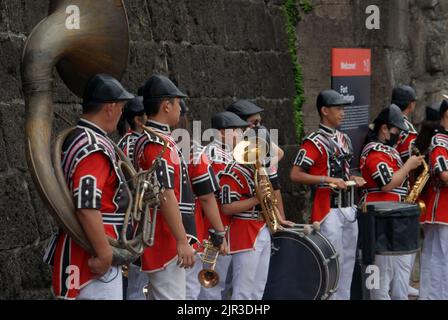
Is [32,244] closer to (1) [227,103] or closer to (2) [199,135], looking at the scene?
(2) [199,135]

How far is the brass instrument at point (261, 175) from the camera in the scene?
796 cm

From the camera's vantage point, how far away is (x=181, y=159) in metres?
6.83

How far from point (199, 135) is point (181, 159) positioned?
308 centimetres

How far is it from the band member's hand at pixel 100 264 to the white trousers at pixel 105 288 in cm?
10

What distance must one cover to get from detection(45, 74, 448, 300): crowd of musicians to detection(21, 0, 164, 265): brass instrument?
0.08 metres

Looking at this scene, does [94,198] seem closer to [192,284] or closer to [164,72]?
[192,284]

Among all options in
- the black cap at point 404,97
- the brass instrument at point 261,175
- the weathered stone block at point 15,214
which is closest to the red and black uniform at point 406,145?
the black cap at point 404,97

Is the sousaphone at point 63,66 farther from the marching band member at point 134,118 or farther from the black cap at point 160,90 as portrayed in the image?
the marching band member at point 134,118

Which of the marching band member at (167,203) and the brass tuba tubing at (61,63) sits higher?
the brass tuba tubing at (61,63)

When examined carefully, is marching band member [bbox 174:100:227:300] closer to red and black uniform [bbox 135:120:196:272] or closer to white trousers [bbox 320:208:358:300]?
red and black uniform [bbox 135:120:196:272]

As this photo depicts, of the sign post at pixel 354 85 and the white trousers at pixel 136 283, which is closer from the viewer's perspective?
the white trousers at pixel 136 283

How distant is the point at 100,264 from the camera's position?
574 cm
